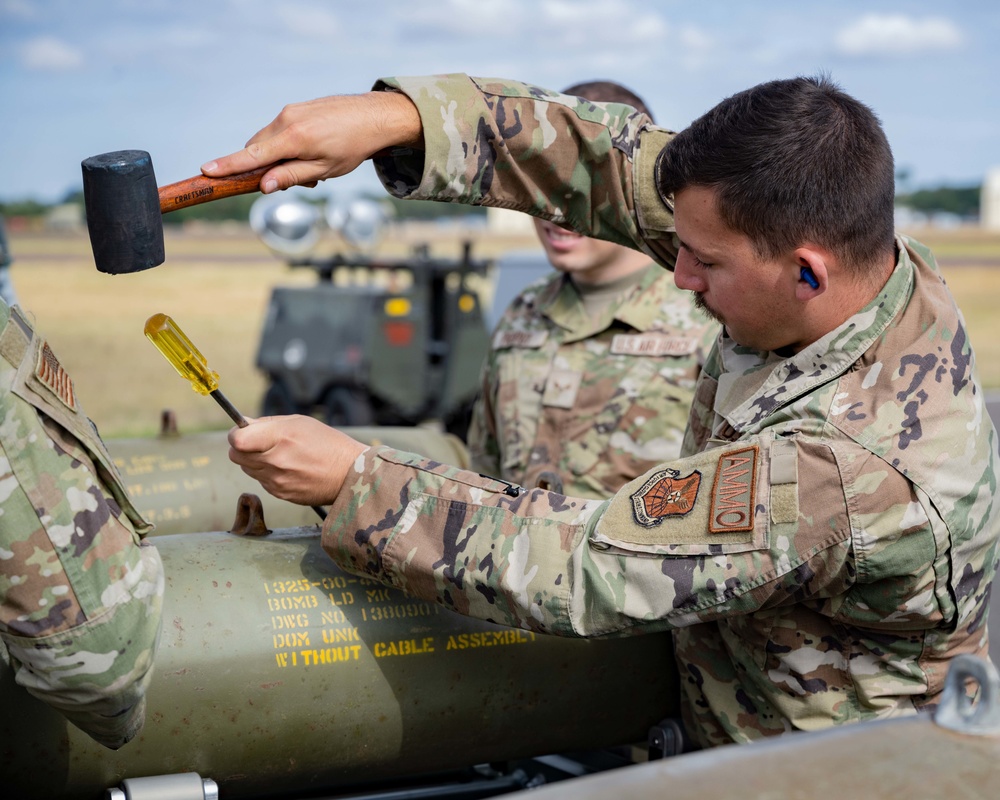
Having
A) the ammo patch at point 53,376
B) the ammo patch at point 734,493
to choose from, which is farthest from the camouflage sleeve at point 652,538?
the ammo patch at point 53,376

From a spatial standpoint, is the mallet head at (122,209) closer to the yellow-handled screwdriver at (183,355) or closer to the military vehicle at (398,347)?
the yellow-handled screwdriver at (183,355)

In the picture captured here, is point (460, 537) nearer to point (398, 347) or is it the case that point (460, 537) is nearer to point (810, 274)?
point (810, 274)

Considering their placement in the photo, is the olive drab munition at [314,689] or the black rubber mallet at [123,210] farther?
Result: the olive drab munition at [314,689]

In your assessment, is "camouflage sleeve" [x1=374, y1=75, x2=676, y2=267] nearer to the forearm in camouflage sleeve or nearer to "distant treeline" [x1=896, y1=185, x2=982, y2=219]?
the forearm in camouflage sleeve

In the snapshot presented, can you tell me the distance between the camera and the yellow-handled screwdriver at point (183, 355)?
190cm

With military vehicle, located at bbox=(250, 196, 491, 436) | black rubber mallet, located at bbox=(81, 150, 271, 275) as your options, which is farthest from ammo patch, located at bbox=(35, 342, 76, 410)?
military vehicle, located at bbox=(250, 196, 491, 436)

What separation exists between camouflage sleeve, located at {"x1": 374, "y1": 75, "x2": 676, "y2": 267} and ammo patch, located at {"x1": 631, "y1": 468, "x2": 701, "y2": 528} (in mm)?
700

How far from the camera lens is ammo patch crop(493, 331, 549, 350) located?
3.29 meters

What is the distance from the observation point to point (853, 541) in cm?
177

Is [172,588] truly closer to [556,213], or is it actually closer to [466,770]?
[466,770]

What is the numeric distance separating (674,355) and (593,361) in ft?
0.73

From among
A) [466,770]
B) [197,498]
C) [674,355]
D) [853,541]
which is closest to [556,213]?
[674,355]

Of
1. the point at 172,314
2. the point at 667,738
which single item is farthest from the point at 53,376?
the point at 172,314

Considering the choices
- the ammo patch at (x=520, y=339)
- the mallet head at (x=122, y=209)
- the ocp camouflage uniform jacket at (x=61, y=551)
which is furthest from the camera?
the ammo patch at (x=520, y=339)
